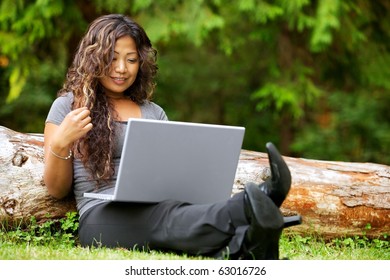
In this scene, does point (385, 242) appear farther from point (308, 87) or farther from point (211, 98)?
point (211, 98)

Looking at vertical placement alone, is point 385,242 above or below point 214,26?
below

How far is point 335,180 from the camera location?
4152mm

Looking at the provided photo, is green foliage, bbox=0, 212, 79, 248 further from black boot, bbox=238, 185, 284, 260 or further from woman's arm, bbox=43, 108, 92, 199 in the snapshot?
black boot, bbox=238, 185, 284, 260

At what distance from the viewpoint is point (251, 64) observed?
9453mm

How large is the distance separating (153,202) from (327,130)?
6863 mm

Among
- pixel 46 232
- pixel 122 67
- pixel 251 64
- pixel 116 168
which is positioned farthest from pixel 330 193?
pixel 251 64

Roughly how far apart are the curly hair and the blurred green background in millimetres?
3255

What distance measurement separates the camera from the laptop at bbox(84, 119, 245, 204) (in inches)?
113

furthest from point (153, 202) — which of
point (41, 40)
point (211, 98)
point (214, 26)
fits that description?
point (211, 98)

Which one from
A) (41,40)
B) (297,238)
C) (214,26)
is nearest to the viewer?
(297,238)

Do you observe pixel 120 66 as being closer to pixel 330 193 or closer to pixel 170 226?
pixel 170 226

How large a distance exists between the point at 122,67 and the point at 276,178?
3.59 ft

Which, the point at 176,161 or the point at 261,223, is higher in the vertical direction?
the point at 176,161

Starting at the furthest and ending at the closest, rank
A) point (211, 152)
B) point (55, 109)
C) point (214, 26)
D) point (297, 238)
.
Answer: point (214, 26)
point (297, 238)
point (55, 109)
point (211, 152)
